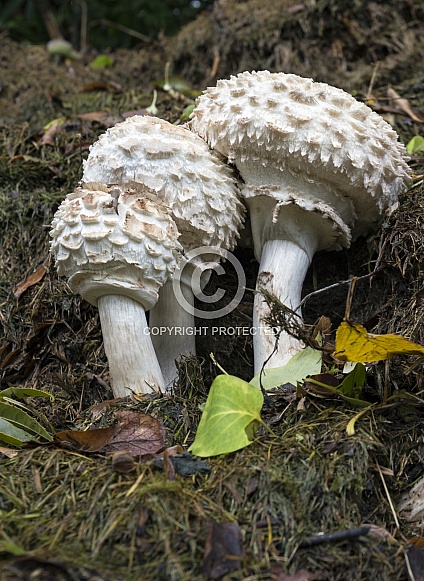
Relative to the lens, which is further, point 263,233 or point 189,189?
point 263,233

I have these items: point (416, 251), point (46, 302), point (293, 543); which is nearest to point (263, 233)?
point (416, 251)

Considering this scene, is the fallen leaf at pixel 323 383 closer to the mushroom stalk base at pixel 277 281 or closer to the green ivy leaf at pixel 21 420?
the mushroom stalk base at pixel 277 281

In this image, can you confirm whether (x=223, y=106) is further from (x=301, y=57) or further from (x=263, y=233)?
(x=301, y=57)

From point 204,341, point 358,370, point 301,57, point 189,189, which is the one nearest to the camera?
point 358,370

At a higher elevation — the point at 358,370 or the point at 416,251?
the point at 416,251

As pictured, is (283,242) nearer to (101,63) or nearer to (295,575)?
(295,575)

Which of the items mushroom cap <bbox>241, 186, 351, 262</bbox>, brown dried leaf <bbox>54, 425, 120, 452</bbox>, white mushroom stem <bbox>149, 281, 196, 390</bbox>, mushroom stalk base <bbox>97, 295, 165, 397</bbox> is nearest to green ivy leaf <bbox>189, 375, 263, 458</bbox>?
brown dried leaf <bbox>54, 425, 120, 452</bbox>
